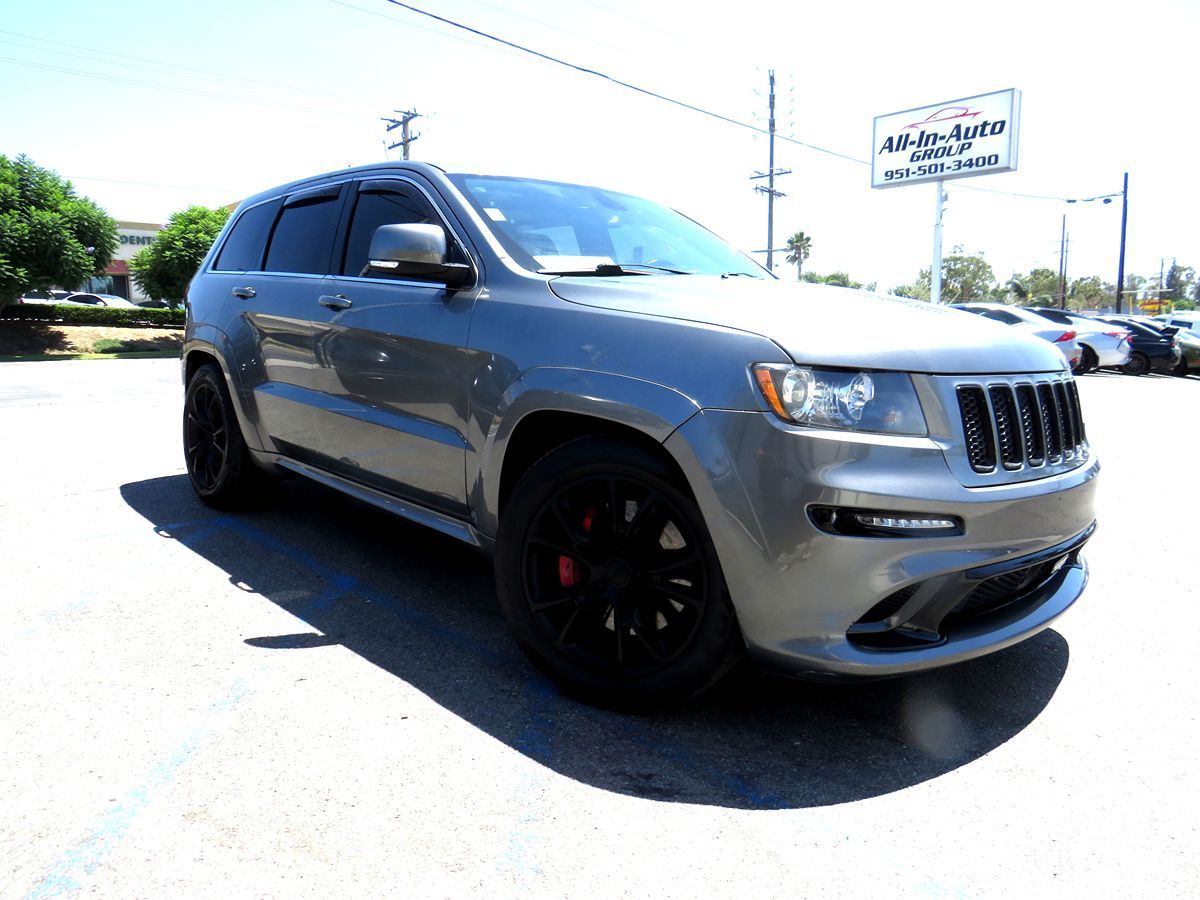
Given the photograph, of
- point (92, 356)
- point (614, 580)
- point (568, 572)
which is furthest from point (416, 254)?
point (92, 356)

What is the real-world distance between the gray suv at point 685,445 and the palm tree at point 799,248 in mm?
94634

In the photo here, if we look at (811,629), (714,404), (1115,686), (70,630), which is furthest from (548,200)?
(1115,686)

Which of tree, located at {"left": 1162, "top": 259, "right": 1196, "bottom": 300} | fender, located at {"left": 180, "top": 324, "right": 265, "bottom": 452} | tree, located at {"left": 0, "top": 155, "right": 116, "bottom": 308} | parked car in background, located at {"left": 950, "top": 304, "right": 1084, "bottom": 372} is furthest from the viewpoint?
tree, located at {"left": 1162, "top": 259, "right": 1196, "bottom": 300}

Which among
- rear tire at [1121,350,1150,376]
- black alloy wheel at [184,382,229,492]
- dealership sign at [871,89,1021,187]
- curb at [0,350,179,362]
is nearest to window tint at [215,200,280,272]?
black alloy wheel at [184,382,229,492]

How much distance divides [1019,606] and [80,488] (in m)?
5.82

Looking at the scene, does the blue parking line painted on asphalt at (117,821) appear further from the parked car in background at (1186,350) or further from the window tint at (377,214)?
the parked car in background at (1186,350)

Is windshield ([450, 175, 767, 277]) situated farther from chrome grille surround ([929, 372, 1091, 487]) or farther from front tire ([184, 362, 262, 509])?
front tire ([184, 362, 262, 509])

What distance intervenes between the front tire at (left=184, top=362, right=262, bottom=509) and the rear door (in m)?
1.13

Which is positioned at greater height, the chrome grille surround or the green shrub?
the green shrub

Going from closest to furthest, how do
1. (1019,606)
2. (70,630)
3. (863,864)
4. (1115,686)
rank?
(863,864) < (1019,606) < (1115,686) < (70,630)

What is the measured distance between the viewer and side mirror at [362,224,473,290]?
10.3 ft

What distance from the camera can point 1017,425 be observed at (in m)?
2.57

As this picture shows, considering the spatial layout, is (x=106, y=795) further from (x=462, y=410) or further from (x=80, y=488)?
(x=80, y=488)

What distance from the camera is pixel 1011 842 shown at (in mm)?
2156
